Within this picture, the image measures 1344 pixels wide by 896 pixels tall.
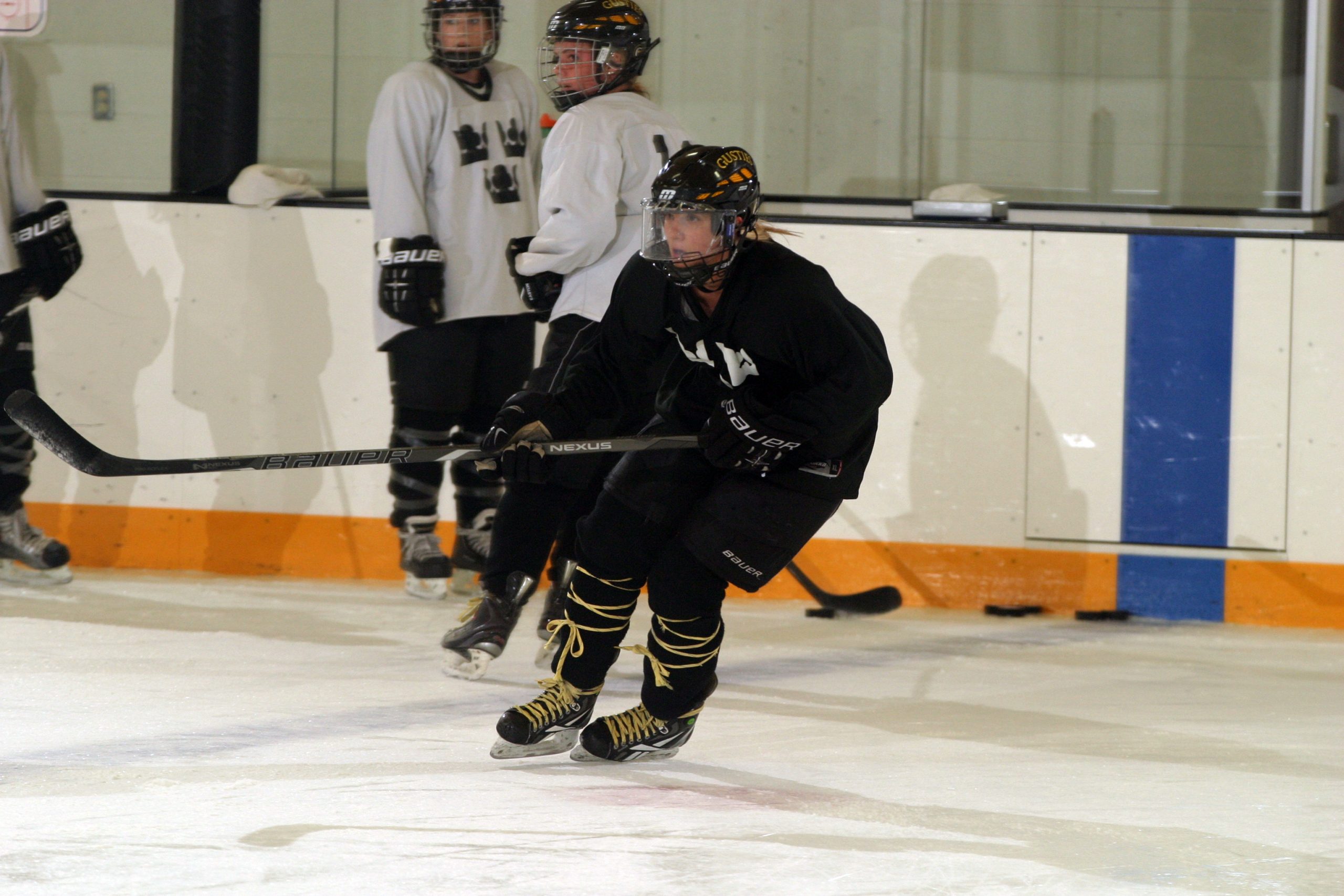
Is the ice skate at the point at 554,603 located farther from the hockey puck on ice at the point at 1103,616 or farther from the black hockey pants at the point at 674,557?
the hockey puck on ice at the point at 1103,616

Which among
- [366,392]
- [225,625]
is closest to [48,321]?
[366,392]

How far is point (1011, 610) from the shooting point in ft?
12.7

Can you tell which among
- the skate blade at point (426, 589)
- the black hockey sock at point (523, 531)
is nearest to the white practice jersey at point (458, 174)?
the skate blade at point (426, 589)

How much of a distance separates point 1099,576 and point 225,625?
2036mm

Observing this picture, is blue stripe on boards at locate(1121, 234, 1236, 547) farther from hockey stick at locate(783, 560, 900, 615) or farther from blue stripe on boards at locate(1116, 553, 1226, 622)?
hockey stick at locate(783, 560, 900, 615)

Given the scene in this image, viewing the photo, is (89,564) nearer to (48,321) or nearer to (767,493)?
(48,321)

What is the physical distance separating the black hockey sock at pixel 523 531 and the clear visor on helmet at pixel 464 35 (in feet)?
3.72

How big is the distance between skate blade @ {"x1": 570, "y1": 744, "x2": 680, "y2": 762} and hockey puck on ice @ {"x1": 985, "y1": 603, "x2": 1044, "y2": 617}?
1624 millimetres

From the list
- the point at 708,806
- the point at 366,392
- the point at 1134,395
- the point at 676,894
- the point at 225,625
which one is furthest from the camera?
the point at 366,392

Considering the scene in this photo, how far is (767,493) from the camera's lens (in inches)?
89.8

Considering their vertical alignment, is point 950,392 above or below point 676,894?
above

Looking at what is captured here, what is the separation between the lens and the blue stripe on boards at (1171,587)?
382 cm

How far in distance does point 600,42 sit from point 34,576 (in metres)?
1.95

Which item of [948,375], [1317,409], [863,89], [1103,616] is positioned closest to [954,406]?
[948,375]
